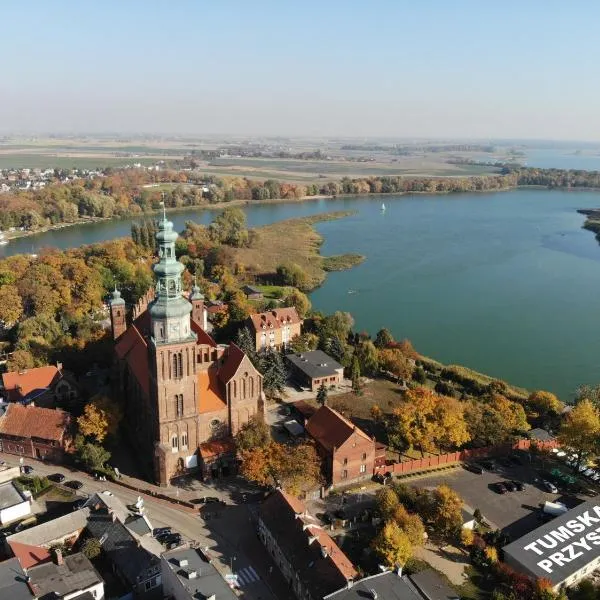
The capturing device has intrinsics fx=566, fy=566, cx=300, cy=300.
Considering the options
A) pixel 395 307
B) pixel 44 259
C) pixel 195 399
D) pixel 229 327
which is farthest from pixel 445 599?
pixel 44 259

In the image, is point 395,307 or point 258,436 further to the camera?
point 395,307

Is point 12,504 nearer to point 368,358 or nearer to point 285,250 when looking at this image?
point 368,358

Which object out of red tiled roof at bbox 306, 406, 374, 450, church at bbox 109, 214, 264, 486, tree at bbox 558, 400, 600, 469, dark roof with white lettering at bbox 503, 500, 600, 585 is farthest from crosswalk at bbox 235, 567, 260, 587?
tree at bbox 558, 400, 600, 469

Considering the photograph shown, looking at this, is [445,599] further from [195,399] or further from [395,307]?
[395,307]

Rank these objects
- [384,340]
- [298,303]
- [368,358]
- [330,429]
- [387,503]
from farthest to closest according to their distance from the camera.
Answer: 1. [298,303]
2. [384,340]
3. [368,358]
4. [330,429]
5. [387,503]

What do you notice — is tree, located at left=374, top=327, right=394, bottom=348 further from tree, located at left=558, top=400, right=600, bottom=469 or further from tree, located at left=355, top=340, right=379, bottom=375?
tree, located at left=558, top=400, right=600, bottom=469

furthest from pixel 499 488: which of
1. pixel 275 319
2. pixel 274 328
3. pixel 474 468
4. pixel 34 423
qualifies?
pixel 34 423
